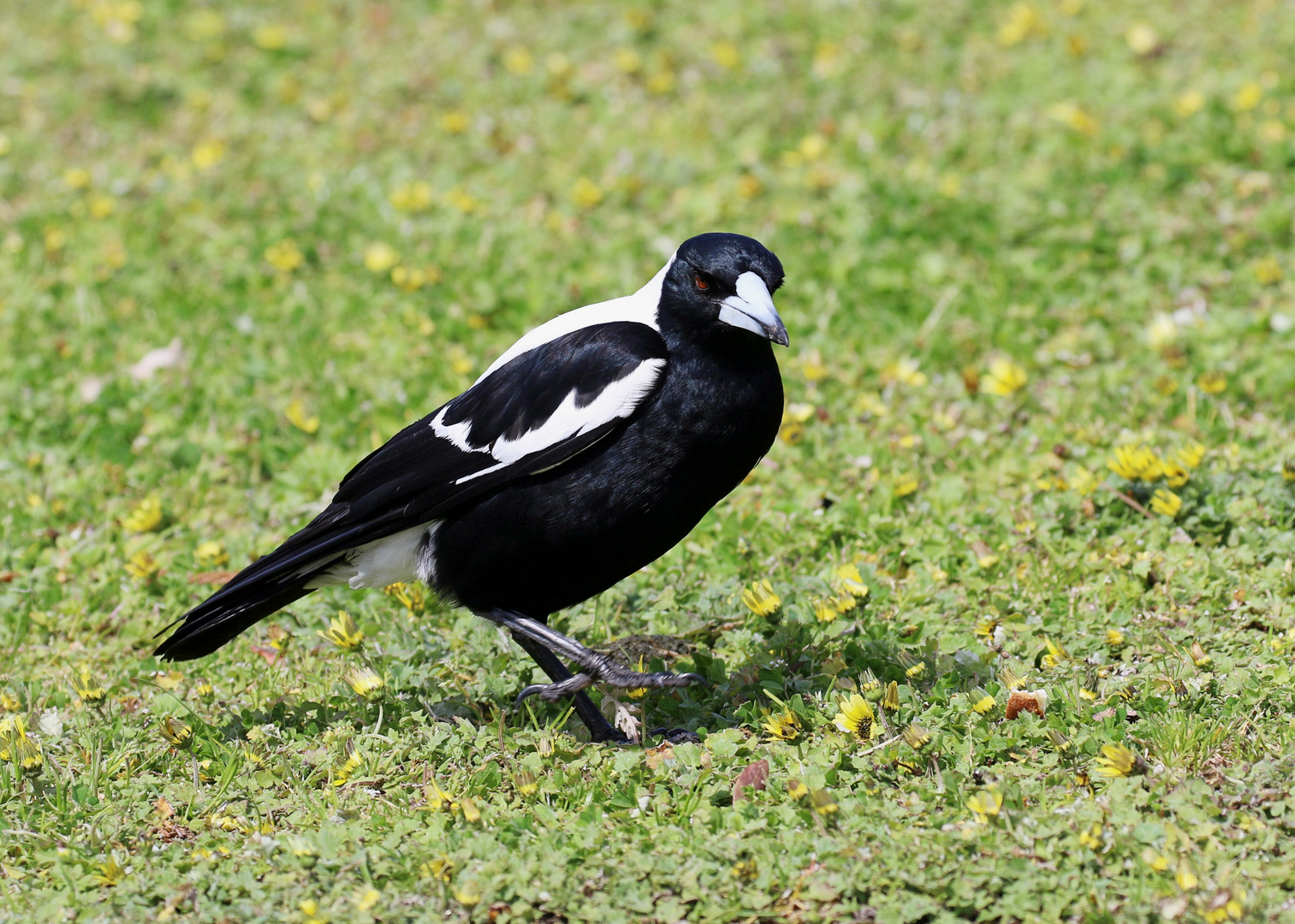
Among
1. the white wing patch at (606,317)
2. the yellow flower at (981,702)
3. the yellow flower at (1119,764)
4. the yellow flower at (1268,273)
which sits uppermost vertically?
the white wing patch at (606,317)

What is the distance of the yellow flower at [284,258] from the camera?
6.13 metres

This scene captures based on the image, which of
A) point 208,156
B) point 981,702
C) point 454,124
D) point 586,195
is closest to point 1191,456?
point 981,702

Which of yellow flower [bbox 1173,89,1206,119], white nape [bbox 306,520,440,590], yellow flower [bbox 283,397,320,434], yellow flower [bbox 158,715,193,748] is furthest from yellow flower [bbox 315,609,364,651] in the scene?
yellow flower [bbox 1173,89,1206,119]

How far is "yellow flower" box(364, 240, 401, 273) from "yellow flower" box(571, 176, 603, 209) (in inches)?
36.6

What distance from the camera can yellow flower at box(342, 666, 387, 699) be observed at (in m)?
3.40

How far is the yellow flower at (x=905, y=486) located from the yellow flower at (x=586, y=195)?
106 inches

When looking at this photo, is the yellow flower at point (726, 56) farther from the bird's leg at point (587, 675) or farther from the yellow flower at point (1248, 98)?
the bird's leg at point (587, 675)

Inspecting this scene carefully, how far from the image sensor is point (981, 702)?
3.16m

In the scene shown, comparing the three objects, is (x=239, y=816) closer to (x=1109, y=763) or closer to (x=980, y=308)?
(x=1109, y=763)

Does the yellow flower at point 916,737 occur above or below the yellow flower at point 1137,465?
below

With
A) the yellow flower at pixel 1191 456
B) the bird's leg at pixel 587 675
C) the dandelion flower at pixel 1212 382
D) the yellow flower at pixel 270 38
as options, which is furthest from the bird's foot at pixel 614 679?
the yellow flower at pixel 270 38

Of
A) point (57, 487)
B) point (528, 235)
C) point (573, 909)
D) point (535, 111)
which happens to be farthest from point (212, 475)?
point (535, 111)

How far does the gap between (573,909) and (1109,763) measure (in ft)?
3.78

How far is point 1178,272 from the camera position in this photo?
560 centimetres
